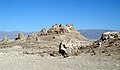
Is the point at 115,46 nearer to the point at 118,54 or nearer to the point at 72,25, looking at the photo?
the point at 118,54

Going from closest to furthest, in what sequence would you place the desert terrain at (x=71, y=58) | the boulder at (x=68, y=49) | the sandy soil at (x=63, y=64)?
the sandy soil at (x=63, y=64), the desert terrain at (x=71, y=58), the boulder at (x=68, y=49)

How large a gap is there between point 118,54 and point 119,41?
6.52m

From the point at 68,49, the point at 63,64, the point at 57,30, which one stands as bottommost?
the point at 63,64

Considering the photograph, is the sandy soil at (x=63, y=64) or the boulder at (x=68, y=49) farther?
→ the boulder at (x=68, y=49)

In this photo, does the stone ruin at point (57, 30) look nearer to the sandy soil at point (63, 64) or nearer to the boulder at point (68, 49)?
the boulder at point (68, 49)

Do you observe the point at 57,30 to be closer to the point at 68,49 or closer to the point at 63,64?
the point at 68,49

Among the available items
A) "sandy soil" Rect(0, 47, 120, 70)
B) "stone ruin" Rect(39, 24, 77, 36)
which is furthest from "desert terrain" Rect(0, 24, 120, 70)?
"stone ruin" Rect(39, 24, 77, 36)

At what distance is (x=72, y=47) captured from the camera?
28891 mm

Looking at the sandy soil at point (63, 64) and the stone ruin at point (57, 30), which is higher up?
the stone ruin at point (57, 30)

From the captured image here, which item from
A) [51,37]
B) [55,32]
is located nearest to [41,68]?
[51,37]

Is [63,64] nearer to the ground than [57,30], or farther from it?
nearer to the ground

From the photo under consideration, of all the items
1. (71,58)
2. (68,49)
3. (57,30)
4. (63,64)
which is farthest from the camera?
(57,30)

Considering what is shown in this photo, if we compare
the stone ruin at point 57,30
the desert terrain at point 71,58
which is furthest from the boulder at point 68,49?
the stone ruin at point 57,30

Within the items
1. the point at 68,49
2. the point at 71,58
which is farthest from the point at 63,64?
the point at 68,49
